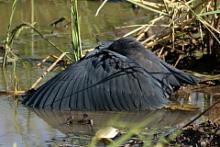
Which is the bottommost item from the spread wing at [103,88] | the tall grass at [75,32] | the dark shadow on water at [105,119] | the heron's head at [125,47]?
the dark shadow on water at [105,119]

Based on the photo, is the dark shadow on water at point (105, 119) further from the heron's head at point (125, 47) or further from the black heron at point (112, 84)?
the heron's head at point (125, 47)

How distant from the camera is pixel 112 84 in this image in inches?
173

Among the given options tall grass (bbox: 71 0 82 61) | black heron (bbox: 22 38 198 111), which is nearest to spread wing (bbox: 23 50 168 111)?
black heron (bbox: 22 38 198 111)

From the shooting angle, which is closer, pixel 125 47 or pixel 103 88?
pixel 103 88

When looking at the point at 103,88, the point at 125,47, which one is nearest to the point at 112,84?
the point at 103,88

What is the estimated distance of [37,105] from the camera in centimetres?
440

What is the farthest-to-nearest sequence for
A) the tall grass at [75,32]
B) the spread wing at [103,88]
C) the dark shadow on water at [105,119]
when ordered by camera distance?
the tall grass at [75,32] < the spread wing at [103,88] < the dark shadow on water at [105,119]

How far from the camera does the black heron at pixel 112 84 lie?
4348 millimetres

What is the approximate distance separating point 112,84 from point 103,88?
56 millimetres

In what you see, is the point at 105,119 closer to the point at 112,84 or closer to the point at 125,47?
the point at 112,84

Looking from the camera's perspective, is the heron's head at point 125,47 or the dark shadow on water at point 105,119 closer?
the dark shadow on water at point 105,119

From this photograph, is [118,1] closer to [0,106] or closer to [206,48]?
[206,48]

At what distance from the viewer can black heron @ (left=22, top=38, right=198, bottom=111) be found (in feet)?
14.3

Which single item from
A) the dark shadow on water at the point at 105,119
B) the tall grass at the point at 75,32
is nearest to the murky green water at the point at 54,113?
the dark shadow on water at the point at 105,119
